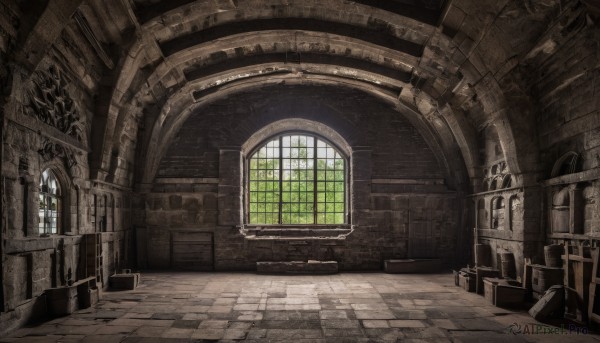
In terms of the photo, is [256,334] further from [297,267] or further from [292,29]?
[292,29]

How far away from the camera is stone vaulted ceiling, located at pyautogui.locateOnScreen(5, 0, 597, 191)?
6340 mm

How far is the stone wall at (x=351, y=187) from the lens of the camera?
10.9 metres

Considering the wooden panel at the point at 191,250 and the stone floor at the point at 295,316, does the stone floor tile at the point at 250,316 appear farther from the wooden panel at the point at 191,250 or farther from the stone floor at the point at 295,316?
the wooden panel at the point at 191,250

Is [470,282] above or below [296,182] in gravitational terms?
below

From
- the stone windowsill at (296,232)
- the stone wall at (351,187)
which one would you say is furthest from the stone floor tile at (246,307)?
the stone windowsill at (296,232)

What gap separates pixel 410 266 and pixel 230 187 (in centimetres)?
522

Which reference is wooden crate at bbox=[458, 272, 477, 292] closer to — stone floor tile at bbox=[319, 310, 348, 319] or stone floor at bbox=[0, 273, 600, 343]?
stone floor at bbox=[0, 273, 600, 343]

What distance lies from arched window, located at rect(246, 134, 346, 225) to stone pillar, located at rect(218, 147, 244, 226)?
0.90 meters

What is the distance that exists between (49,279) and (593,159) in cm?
848

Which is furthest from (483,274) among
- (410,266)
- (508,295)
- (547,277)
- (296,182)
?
(296,182)

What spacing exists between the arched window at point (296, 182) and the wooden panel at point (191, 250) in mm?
1542

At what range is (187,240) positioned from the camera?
1095 cm

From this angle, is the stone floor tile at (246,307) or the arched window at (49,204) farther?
the stone floor tile at (246,307)

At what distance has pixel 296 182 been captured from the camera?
1211cm
